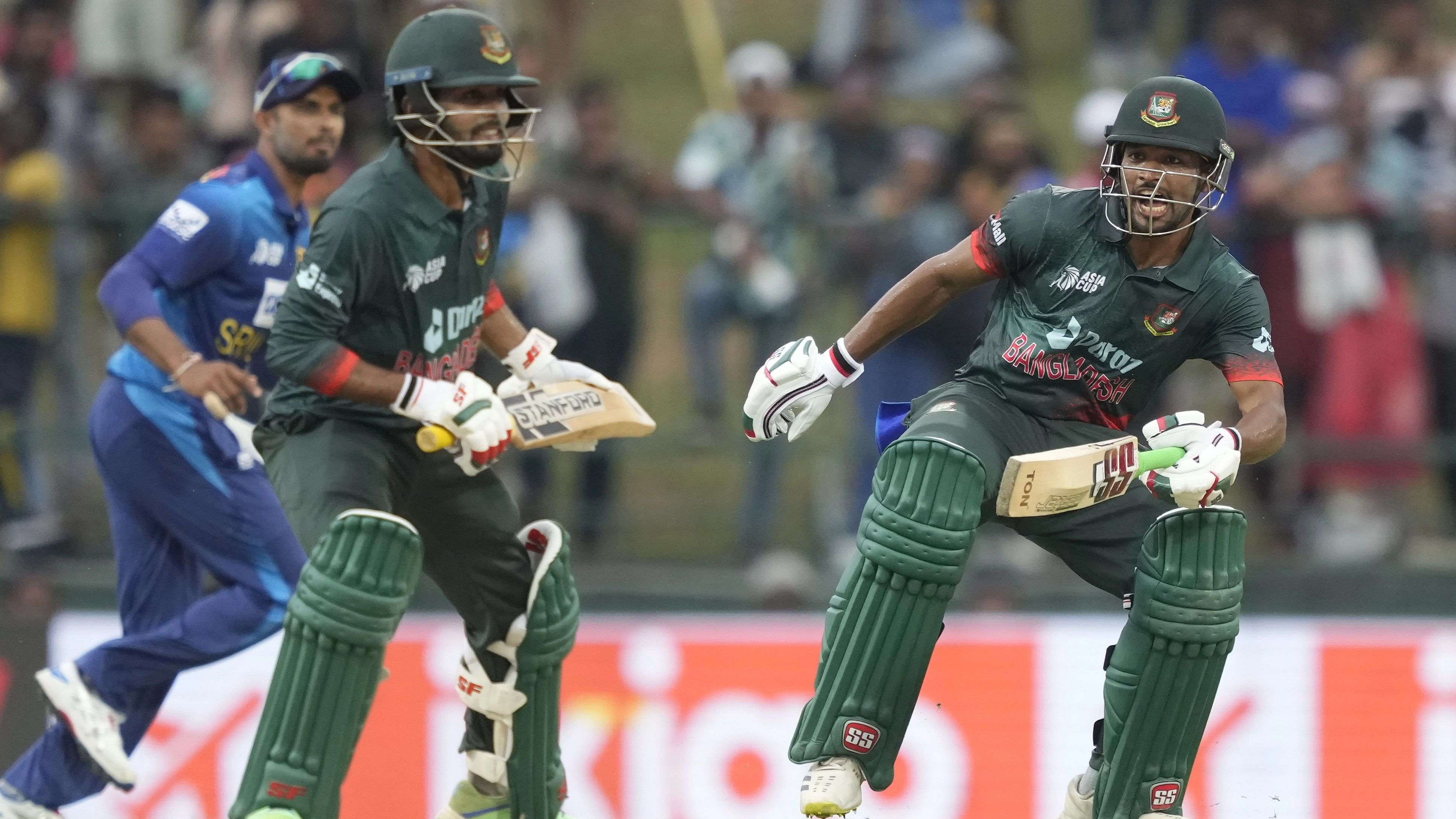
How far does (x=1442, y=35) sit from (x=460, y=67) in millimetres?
8168

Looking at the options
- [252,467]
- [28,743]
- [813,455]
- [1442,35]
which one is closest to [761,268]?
[813,455]

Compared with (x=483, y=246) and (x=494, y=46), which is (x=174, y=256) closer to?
(x=483, y=246)

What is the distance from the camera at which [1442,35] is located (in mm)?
10898

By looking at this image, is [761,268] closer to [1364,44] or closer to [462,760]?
[462,760]

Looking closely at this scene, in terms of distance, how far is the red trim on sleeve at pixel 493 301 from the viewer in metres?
5.06

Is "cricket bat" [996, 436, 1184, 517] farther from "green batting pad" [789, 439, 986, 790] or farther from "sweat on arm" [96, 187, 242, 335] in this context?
"sweat on arm" [96, 187, 242, 335]

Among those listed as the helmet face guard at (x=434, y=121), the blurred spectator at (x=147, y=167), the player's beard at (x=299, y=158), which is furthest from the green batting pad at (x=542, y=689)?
the blurred spectator at (x=147, y=167)

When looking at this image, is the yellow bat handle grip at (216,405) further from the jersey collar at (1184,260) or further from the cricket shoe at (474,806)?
the jersey collar at (1184,260)

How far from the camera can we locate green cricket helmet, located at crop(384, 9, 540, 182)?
4574mm

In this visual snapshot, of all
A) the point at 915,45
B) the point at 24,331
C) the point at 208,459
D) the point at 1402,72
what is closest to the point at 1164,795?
the point at 208,459

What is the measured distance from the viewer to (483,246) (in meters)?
4.82

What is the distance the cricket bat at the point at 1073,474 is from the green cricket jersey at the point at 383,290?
4.90 feet

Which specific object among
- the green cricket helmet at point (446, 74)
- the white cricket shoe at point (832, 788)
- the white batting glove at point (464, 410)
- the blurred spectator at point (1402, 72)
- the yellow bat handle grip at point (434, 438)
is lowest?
the white cricket shoe at point (832, 788)

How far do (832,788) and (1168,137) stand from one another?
5.85 feet
